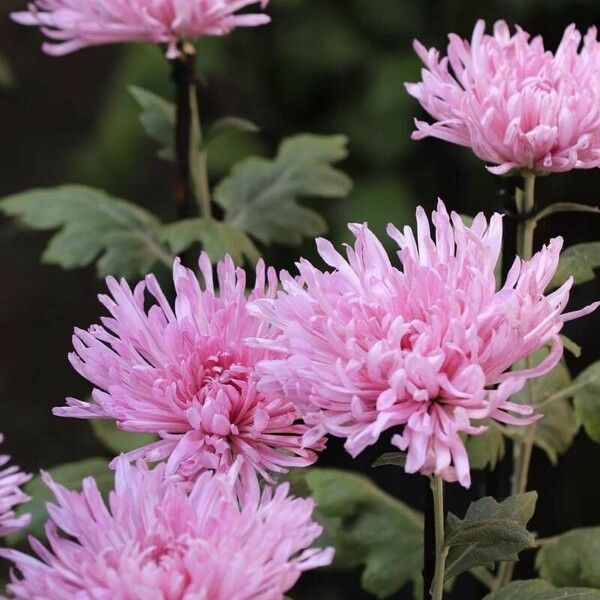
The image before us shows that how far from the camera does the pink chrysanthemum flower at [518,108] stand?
17.7 inches

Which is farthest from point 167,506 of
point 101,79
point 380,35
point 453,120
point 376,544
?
point 101,79

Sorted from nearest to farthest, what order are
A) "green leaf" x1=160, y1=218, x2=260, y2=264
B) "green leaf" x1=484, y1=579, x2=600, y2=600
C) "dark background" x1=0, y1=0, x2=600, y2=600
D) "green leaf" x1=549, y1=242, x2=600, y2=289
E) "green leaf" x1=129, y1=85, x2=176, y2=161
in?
"green leaf" x1=484, y1=579, x2=600, y2=600 < "green leaf" x1=549, y1=242, x2=600, y2=289 < "green leaf" x1=160, y1=218, x2=260, y2=264 < "green leaf" x1=129, y1=85, x2=176, y2=161 < "dark background" x1=0, y1=0, x2=600, y2=600

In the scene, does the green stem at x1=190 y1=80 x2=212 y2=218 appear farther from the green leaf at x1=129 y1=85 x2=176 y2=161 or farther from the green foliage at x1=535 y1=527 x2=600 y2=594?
the green foliage at x1=535 y1=527 x2=600 y2=594

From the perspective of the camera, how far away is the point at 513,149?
0.45 m

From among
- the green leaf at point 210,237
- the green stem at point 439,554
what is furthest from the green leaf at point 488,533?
the green leaf at point 210,237

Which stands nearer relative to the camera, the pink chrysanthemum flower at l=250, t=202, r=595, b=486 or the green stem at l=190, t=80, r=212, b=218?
the pink chrysanthemum flower at l=250, t=202, r=595, b=486

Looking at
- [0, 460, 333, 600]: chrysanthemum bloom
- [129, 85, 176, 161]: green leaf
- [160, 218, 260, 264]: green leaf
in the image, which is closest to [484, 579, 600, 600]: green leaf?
[0, 460, 333, 600]: chrysanthemum bloom

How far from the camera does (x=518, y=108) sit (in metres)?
0.45

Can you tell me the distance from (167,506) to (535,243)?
312mm

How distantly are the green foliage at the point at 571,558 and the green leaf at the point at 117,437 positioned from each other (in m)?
0.25

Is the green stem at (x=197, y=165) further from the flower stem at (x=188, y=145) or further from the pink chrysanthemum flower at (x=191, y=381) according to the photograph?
the pink chrysanthemum flower at (x=191, y=381)

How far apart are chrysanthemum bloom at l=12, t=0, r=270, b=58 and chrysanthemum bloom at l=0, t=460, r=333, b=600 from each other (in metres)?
0.31

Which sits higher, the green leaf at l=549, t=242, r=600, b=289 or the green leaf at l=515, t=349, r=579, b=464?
the green leaf at l=549, t=242, r=600, b=289

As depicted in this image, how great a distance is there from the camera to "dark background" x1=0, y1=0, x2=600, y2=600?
1.17m
